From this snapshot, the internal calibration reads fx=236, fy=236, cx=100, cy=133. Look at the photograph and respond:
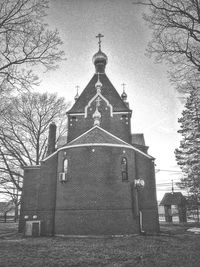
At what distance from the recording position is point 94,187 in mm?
16156

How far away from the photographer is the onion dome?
26547 millimetres

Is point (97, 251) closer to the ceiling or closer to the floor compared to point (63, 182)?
closer to the floor

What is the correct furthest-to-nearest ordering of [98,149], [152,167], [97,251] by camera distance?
[152,167], [98,149], [97,251]

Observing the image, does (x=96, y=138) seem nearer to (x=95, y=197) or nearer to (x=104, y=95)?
(x=95, y=197)

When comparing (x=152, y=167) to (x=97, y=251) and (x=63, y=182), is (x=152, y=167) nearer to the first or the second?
(x=63, y=182)

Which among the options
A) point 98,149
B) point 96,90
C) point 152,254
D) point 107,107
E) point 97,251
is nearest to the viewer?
point 152,254

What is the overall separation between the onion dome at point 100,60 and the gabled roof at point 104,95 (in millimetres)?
940

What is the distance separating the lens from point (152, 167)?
68.1 feet

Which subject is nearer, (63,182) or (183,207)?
(63,182)

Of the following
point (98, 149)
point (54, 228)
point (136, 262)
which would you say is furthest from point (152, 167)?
point (136, 262)

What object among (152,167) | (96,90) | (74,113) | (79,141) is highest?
(96,90)

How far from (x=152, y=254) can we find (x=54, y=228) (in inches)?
372

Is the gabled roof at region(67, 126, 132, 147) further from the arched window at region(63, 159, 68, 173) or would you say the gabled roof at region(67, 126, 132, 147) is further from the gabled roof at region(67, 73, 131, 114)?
the gabled roof at region(67, 73, 131, 114)

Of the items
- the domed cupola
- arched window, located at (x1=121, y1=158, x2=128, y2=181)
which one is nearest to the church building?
arched window, located at (x1=121, y1=158, x2=128, y2=181)
